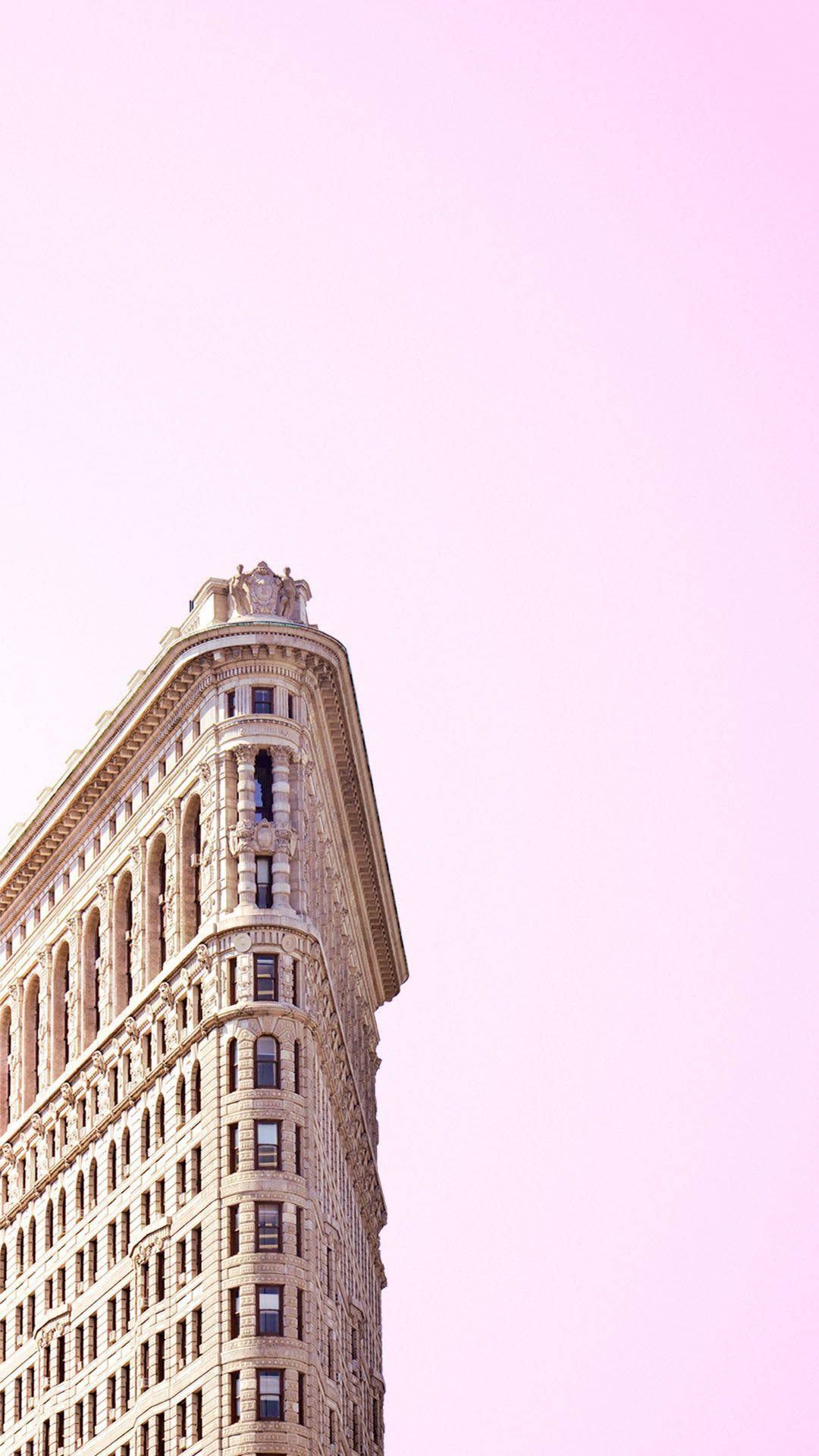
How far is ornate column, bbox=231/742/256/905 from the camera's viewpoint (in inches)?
4769

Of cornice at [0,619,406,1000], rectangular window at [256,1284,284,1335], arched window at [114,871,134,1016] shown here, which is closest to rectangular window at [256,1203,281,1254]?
rectangular window at [256,1284,284,1335]

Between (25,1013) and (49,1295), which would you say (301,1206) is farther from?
(25,1013)

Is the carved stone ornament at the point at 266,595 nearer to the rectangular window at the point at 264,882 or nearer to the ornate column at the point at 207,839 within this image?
the ornate column at the point at 207,839

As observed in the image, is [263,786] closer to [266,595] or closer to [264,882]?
[264,882]

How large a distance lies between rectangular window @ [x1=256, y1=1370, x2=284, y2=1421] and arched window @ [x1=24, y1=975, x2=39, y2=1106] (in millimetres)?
32944

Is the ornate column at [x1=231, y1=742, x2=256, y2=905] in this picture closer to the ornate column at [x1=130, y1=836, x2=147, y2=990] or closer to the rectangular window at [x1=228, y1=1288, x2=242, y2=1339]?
the ornate column at [x1=130, y1=836, x2=147, y2=990]

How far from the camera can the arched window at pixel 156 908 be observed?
127562mm

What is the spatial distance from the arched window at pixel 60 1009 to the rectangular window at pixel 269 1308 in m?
26.7

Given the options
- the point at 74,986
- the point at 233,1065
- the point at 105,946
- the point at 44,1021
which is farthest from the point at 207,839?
the point at 44,1021

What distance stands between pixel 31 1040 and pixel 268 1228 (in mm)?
32208

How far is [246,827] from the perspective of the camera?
4803 inches

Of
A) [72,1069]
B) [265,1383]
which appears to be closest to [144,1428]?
[265,1383]

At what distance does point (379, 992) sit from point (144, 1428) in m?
53.7

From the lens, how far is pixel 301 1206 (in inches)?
4525
